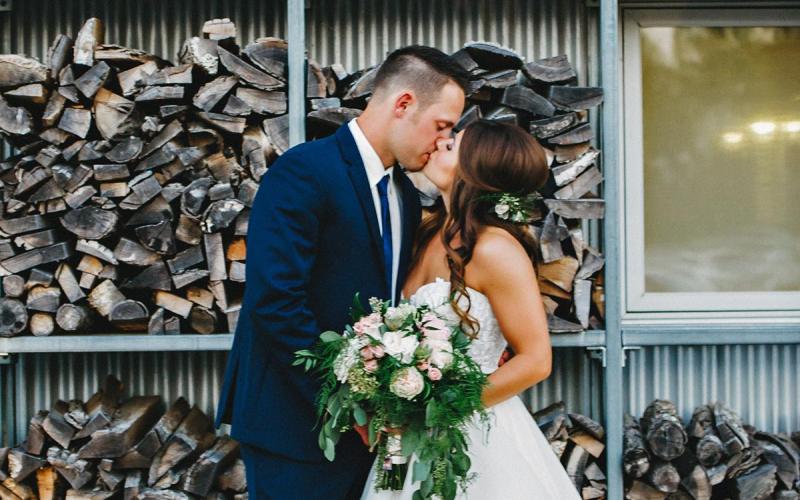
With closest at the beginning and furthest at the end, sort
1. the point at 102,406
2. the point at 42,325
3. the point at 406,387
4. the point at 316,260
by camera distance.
→ 1. the point at 406,387
2. the point at 316,260
3. the point at 42,325
4. the point at 102,406

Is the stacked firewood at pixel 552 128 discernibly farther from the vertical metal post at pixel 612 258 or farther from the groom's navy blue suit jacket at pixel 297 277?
the groom's navy blue suit jacket at pixel 297 277

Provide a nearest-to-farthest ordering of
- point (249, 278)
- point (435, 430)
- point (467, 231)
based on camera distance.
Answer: point (435, 430)
point (249, 278)
point (467, 231)

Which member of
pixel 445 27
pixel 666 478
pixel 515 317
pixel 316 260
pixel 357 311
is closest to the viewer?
pixel 357 311

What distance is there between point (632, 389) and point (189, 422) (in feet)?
7.43

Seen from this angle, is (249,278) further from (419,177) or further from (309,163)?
(419,177)

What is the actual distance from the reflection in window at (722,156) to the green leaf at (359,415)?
2.52 m

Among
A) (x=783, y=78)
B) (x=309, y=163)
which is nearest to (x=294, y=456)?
(x=309, y=163)

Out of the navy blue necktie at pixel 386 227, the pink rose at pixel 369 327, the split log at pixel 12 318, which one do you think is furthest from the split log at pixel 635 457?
the split log at pixel 12 318

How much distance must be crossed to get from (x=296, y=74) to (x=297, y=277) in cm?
151

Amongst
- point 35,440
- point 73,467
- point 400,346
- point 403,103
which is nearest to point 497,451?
point 400,346

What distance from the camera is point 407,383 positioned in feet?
6.86

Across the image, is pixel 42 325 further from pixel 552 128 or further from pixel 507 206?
Answer: pixel 552 128

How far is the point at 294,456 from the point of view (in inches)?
96.7

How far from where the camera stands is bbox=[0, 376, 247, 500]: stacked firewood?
3.47 metres
